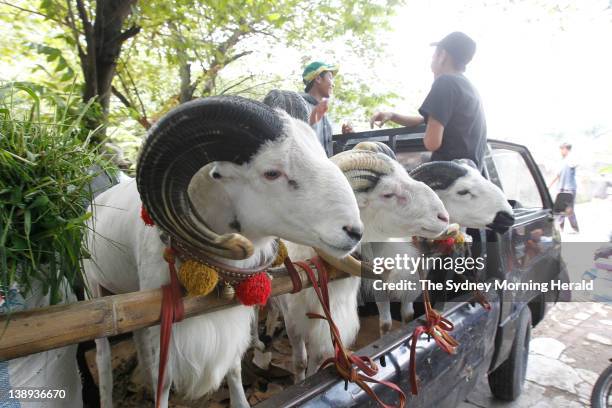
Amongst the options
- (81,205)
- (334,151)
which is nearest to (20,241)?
(81,205)

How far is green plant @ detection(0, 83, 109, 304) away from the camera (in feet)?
3.15

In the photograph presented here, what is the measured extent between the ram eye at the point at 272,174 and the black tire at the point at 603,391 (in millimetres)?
3108

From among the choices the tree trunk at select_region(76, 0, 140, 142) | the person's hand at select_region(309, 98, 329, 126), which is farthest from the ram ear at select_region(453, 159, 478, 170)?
the tree trunk at select_region(76, 0, 140, 142)

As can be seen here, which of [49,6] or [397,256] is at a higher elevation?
[49,6]

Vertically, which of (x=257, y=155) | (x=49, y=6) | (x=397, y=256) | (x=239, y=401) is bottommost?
(x=239, y=401)

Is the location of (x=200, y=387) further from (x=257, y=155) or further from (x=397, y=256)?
(x=397, y=256)

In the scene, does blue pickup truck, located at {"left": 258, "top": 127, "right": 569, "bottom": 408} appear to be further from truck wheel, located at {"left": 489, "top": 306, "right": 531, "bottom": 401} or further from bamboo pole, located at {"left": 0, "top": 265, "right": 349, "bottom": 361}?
bamboo pole, located at {"left": 0, "top": 265, "right": 349, "bottom": 361}

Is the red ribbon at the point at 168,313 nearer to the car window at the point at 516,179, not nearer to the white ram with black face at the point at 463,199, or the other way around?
the white ram with black face at the point at 463,199

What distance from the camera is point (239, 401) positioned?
186 cm

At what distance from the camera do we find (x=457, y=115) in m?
2.61

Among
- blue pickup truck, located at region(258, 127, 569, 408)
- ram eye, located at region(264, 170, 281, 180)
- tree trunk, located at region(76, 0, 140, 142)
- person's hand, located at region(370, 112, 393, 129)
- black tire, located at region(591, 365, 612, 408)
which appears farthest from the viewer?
tree trunk, located at region(76, 0, 140, 142)

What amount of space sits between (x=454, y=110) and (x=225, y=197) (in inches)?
77.6

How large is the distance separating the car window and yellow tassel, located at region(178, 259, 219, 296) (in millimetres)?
2740

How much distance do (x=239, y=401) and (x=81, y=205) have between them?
4.18 ft
